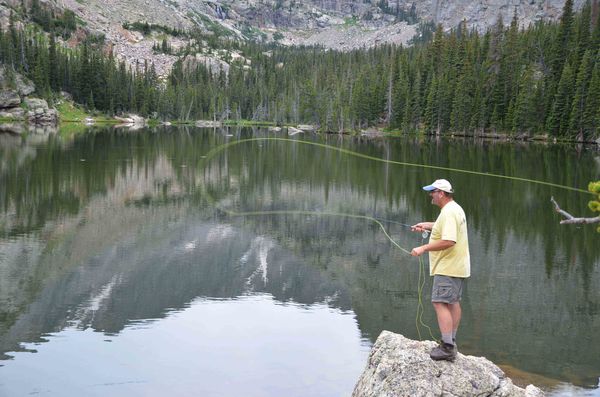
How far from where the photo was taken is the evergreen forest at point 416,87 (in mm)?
87250

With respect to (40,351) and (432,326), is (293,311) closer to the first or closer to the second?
(432,326)

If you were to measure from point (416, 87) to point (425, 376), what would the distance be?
339 ft

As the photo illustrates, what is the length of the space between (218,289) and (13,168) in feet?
89.8

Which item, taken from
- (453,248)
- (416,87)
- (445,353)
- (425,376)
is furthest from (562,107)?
(425,376)

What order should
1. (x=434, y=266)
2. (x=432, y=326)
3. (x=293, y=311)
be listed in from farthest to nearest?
(x=293, y=311)
(x=432, y=326)
(x=434, y=266)

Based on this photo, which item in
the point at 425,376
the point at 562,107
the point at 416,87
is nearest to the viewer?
the point at 425,376

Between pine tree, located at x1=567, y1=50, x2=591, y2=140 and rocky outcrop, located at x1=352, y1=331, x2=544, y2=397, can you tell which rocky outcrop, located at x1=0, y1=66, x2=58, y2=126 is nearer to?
pine tree, located at x1=567, y1=50, x2=591, y2=140

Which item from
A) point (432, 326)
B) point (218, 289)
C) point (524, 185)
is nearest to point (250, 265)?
point (218, 289)

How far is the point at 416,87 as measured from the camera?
107m

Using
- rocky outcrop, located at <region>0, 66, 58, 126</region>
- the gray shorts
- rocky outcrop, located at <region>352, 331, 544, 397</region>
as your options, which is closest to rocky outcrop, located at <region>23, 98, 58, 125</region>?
rocky outcrop, located at <region>0, 66, 58, 126</region>

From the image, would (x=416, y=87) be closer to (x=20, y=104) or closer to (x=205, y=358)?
(x=20, y=104)

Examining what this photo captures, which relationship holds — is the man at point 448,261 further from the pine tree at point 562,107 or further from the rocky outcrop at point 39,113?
the rocky outcrop at point 39,113

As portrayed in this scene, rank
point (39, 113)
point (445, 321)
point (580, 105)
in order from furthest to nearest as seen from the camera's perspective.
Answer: point (39, 113)
point (580, 105)
point (445, 321)

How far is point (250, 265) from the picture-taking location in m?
18.2
